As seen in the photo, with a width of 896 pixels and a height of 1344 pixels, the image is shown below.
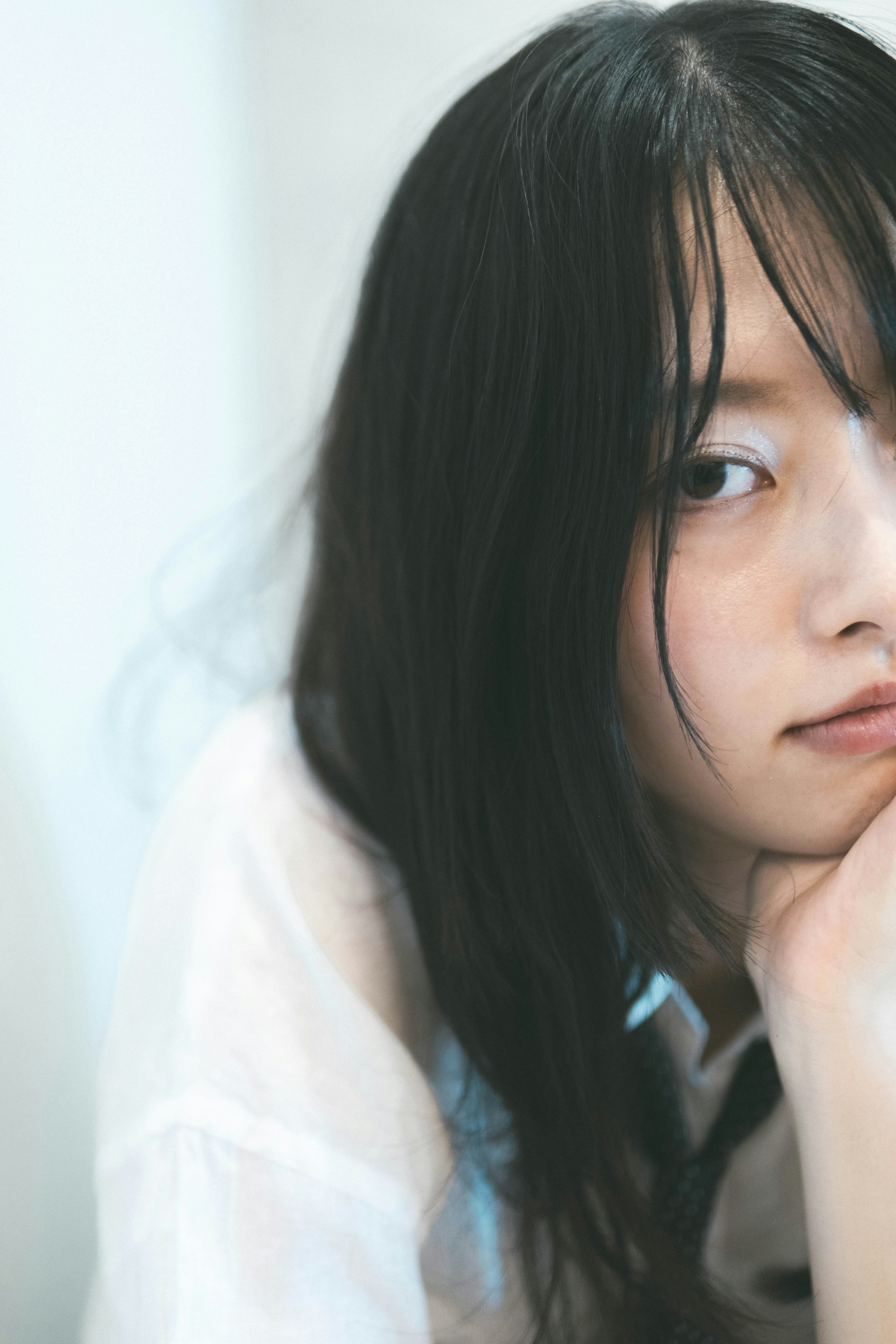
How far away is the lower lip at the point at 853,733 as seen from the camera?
0.54 m

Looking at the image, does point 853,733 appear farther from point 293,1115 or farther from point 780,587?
point 293,1115

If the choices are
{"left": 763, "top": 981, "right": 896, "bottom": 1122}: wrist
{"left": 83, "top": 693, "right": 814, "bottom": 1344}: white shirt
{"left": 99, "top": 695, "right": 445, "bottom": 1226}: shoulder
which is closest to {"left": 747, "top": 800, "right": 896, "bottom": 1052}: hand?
{"left": 763, "top": 981, "right": 896, "bottom": 1122}: wrist

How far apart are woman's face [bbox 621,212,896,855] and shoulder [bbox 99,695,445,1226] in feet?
0.77

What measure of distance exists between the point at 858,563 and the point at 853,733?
99mm

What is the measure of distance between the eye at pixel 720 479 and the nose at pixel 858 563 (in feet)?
0.12

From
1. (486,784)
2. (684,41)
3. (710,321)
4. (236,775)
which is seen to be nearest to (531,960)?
(486,784)

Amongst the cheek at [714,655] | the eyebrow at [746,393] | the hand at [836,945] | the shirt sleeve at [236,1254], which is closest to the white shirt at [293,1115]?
the shirt sleeve at [236,1254]

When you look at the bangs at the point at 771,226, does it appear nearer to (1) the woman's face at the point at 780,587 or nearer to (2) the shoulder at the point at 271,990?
(1) the woman's face at the point at 780,587

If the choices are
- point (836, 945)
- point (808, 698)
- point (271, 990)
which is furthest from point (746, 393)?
point (271, 990)

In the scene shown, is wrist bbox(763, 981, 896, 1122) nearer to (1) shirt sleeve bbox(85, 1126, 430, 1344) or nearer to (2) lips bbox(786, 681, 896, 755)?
(2) lips bbox(786, 681, 896, 755)

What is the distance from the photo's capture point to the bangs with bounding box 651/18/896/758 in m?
0.49

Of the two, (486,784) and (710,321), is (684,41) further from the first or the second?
(486,784)

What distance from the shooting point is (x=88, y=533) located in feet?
2.59

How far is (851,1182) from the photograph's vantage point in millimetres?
552
